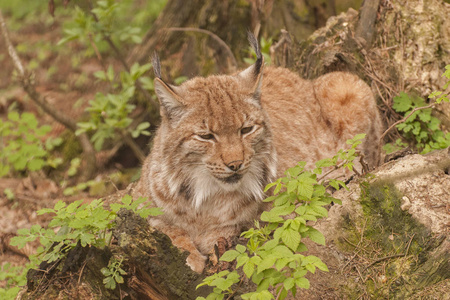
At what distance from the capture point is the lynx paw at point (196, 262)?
343 centimetres

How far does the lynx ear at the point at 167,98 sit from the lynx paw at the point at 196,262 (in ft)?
3.36

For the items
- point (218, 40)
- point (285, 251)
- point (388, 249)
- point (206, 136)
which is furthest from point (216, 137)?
point (218, 40)

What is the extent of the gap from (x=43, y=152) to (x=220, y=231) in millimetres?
3388

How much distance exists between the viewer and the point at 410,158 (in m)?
3.67

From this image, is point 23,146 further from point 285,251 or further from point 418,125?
point 285,251

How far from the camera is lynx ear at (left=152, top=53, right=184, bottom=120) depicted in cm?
356

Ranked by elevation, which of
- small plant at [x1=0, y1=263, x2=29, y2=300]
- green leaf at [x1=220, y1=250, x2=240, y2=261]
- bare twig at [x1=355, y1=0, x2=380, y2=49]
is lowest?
small plant at [x1=0, y1=263, x2=29, y2=300]

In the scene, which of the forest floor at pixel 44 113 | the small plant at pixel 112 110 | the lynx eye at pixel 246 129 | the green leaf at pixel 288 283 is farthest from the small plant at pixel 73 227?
the small plant at pixel 112 110

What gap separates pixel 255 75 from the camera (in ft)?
12.5

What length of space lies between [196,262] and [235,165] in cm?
74

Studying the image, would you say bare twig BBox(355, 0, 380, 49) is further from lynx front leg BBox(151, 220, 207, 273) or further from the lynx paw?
the lynx paw

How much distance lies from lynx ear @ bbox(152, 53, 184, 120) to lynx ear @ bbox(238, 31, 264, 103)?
56 centimetres

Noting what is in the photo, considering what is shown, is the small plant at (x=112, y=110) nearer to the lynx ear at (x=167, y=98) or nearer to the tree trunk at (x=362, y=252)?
the lynx ear at (x=167, y=98)

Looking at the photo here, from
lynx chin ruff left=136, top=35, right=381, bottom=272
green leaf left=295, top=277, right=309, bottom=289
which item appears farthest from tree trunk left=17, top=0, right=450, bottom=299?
green leaf left=295, top=277, right=309, bottom=289
